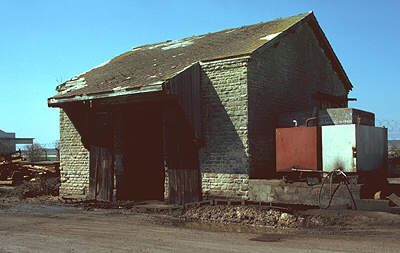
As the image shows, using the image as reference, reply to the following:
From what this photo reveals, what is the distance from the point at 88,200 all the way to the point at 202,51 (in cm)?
690

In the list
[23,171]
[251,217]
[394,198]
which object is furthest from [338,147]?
[23,171]

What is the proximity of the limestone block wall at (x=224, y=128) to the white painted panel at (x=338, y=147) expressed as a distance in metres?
2.42

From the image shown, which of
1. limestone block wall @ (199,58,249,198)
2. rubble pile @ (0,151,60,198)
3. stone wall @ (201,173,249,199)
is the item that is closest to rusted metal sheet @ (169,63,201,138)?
limestone block wall @ (199,58,249,198)

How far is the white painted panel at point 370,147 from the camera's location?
38.4ft

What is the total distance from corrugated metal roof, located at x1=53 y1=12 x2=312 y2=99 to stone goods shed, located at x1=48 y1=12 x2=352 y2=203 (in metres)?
0.08

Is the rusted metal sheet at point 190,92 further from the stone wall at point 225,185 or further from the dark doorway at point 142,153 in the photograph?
the dark doorway at point 142,153

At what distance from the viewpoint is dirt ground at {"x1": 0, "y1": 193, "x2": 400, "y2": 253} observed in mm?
7672

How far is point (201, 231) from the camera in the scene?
31.2 feet

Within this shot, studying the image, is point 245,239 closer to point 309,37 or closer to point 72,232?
point 72,232

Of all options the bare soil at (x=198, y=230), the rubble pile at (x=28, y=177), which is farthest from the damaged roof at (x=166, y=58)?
the rubble pile at (x=28, y=177)

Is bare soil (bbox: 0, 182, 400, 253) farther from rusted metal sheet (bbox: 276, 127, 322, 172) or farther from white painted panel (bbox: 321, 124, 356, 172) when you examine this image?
rusted metal sheet (bbox: 276, 127, 322, 172)

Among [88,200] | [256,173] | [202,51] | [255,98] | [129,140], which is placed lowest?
[88,200]

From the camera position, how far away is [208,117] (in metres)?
14.0

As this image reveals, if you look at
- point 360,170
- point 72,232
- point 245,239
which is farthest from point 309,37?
point 72,232
